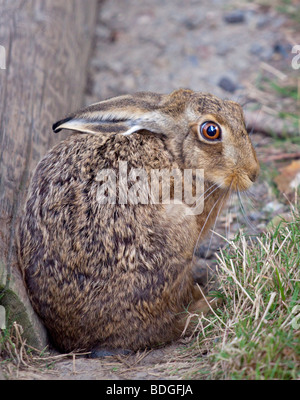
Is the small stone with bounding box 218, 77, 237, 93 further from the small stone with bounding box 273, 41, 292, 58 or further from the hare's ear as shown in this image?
the hare's ear

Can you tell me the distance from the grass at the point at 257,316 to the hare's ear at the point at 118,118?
3.64 feet

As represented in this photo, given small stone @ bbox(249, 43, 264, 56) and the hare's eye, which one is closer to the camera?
the hare's eye

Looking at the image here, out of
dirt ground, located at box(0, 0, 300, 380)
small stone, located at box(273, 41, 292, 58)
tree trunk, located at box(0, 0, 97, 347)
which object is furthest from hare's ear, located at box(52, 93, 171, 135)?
small stone, located at box(273, 41, 292, 58)

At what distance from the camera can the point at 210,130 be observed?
13.4 ft

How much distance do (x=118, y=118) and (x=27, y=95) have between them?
1219 mm

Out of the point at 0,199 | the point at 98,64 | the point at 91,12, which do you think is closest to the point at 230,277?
the point at 0,199

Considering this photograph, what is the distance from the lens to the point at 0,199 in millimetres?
3902

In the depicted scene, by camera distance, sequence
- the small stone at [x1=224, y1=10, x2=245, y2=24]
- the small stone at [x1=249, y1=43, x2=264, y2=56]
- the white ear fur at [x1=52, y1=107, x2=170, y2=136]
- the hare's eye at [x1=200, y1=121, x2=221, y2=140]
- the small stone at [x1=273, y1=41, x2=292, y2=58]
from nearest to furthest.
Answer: the white ear fur at [x1=52, y1=107, x2=170, y2=136] < the hare's eye at [x1=200, y1=121, x2=221, y2=140] < the small stone at [x1=273, y1=41, x2=292, y2=58] < the small stone at [x1=249, y1=43, x2=264, y2=56] < the small stone at [x1=224, y1=10, x2=245, y2=24]

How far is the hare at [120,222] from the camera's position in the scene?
362 cm

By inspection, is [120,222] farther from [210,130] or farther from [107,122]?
[210,130]

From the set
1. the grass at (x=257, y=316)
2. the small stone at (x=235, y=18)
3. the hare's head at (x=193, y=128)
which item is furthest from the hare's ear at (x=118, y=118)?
the small stone at (x=235, y=18)

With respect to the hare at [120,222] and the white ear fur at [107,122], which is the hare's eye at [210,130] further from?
the white ear fur at [107,122]

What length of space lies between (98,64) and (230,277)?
4.77m

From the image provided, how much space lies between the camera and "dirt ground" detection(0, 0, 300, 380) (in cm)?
700
